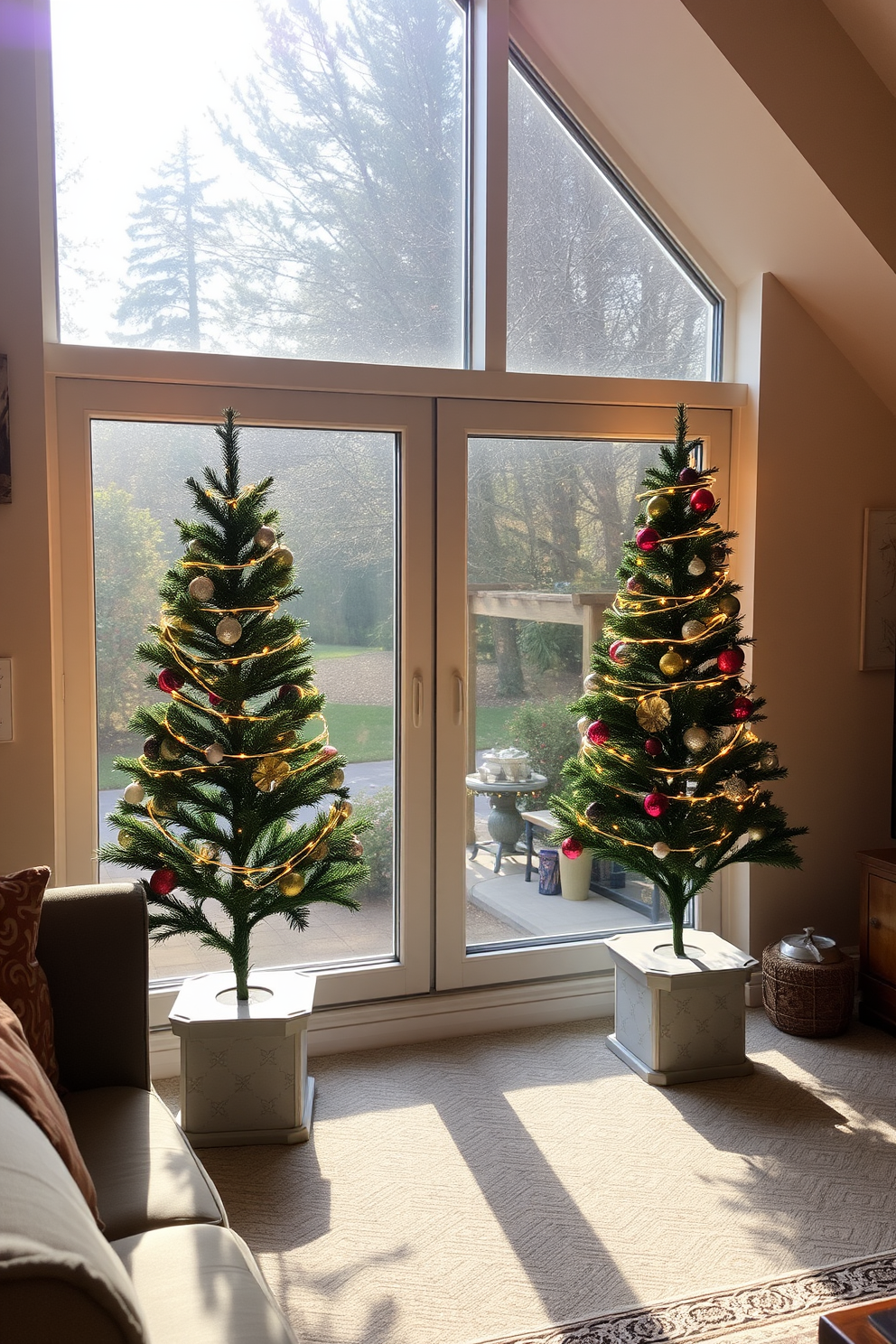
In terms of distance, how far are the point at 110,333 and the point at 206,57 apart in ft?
2.80

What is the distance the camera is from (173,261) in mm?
3215

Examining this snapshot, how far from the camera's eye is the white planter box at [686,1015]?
324cm

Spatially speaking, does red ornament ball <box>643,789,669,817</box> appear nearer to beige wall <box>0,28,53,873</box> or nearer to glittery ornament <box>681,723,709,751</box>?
glittery ornament <box>681,723,709,751</box>

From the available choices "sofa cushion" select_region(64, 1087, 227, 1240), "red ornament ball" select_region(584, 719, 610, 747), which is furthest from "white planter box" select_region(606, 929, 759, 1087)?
"sofa cushion" select_region(64, 1087, 227, 1240)

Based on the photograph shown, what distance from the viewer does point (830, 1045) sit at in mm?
3525

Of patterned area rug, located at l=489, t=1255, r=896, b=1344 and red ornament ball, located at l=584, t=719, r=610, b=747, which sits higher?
red ornament ball, located at l=584, t=719, r=610, b=747

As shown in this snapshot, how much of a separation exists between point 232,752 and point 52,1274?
2.01 m

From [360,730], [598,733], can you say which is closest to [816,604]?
[598,733]

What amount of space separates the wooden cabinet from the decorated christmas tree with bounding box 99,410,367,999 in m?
1.73

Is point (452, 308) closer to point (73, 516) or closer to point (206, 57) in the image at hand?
point (206, 57)

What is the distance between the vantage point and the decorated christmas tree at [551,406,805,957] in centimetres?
324

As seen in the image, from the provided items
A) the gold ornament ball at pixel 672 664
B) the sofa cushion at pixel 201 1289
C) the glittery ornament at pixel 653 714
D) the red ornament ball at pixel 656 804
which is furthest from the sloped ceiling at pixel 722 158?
the sofa cushion at pixel 201 1289

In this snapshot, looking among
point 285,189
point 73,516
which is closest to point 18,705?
point 73,516

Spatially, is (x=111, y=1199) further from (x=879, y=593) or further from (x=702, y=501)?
(x=879, y=593)
